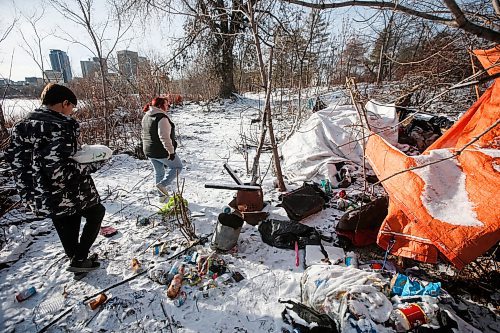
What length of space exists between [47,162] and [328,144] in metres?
3.93

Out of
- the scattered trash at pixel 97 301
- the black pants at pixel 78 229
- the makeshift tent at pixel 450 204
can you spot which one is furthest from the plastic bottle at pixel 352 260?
the black pants at pixel 78 229

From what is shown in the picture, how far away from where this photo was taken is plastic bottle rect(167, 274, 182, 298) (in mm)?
2197

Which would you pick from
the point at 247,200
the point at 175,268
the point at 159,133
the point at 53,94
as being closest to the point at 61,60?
the point at 159,133

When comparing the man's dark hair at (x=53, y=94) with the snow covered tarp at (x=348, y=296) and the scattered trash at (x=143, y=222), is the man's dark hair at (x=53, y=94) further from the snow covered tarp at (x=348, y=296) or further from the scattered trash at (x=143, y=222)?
the snow covered tarp at (x=348, y=296)

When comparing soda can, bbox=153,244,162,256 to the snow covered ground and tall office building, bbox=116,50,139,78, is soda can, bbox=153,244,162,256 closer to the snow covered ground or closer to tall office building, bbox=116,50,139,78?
the snow covered ground

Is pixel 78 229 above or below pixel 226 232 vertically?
above

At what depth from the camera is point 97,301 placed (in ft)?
7.04

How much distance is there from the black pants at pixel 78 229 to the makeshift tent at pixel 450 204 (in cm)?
278

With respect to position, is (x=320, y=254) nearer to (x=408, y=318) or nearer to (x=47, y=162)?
(x=408, y=318)

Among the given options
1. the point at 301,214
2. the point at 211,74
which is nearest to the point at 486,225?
the point at 301,214

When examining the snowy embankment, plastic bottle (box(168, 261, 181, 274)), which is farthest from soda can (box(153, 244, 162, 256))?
plastic bottle (box(168, 261, 181, 274))

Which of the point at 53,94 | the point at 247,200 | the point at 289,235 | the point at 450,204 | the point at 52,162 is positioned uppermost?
the point at 53,94

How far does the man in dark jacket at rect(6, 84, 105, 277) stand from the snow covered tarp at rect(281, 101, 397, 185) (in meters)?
3.12

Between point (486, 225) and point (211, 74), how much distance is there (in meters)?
13.4
